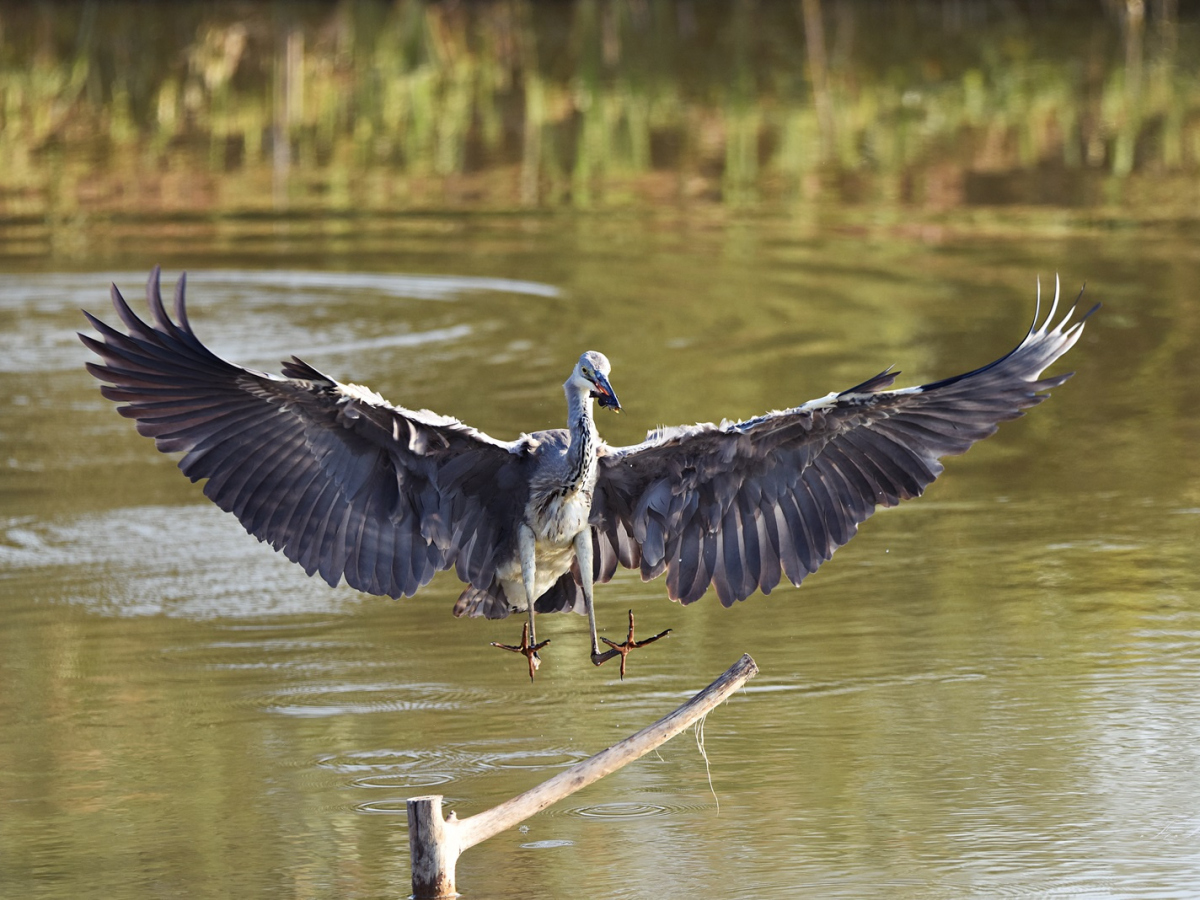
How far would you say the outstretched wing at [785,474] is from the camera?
5.95 metres

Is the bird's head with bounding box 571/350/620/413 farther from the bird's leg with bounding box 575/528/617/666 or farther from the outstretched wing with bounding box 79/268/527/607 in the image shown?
the bird's leg with bounding box 575/528/617/666

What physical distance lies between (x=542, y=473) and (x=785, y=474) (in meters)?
0.77

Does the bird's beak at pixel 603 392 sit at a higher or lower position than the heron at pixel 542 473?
higher

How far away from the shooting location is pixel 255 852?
5.69m

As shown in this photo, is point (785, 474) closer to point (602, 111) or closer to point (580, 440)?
point (580, 440)

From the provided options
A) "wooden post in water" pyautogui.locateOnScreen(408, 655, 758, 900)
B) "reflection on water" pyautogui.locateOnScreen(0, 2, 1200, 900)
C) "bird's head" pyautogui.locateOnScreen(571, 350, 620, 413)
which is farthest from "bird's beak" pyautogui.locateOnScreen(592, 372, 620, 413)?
"reflection on water" pyautogui.locateOnScreen(0, 2, 1200, 900)

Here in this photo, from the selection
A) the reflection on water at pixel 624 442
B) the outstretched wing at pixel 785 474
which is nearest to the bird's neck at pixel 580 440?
the outstretched wing at pixel 785 474

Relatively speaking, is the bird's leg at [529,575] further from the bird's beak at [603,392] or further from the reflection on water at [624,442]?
the bird's beak at [603,392]

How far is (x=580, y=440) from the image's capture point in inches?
238

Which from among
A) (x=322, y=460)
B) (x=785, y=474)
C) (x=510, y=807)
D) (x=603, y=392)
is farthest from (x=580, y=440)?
(x=510, y=807)

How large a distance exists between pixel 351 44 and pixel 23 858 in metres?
19.9

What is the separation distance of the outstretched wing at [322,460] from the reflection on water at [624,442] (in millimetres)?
675

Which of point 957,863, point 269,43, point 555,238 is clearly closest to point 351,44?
point 269,43

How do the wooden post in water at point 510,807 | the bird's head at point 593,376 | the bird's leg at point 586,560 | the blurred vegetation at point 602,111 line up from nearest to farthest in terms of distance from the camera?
1. the wooden post in water at point 510,807
2. the bird's head at point 593,376
3. the bird's leg at point 586,560
4. the blurred vegetation at point 602,111
